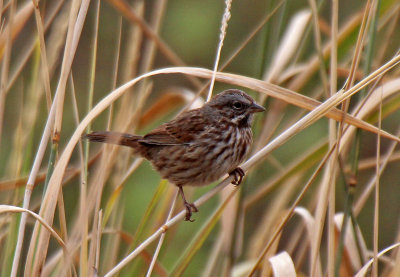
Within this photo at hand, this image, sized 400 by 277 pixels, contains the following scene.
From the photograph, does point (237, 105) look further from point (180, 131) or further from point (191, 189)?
point (191, 189)

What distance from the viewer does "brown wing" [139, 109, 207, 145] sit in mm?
3332

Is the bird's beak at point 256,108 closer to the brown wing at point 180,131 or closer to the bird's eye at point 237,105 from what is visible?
the bird's eye at point 237,105

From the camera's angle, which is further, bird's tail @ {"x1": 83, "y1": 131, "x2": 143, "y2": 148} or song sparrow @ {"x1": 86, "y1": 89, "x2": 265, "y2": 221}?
song sparrow @ {"x1": 86, "y1": 89, "x2": 265, "y2": 221}

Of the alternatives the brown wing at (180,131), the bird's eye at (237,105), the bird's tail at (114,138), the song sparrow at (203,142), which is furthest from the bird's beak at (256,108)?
the bird's tail at (114,138)

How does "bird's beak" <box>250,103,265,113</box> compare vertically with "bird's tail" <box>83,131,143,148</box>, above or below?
above

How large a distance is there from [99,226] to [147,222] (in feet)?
1.12

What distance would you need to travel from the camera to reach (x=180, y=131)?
11.1 ft

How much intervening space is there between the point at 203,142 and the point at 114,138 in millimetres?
866

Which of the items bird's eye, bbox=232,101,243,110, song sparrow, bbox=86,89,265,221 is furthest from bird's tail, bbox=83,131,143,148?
bird's eye, bbox=232,101,243,110

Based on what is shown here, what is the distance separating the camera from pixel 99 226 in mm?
2168

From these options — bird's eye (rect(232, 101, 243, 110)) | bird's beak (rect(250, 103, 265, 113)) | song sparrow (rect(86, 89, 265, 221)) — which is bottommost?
song sparrow (rect(86, 89, 265, 221))

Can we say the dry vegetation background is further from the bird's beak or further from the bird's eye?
the bird's eye

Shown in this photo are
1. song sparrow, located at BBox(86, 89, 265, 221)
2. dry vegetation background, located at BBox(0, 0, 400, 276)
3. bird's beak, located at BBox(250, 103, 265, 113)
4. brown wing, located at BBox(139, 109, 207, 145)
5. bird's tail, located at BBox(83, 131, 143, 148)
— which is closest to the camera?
dry vegetation background, located at BBox(0, 0, 400, 276)

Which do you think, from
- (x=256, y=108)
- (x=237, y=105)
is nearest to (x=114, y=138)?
(x=256, y=108)
